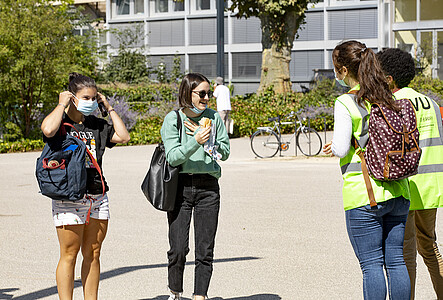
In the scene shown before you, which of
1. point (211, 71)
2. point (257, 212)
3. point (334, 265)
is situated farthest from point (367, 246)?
point (211, 71)

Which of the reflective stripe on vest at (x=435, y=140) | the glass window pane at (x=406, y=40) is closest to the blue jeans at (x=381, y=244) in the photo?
the reflective stripe on vest at (x=435, y=140)

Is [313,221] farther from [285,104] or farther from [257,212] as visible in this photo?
A: [285,104]

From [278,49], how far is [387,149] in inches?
890

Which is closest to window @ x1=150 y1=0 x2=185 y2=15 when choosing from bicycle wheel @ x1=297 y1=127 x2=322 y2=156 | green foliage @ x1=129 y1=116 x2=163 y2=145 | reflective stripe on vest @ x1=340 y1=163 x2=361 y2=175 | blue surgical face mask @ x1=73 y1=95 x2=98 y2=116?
green foliage @ x1=129 y1=116 x2=163 y2=145

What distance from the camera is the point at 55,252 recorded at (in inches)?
294

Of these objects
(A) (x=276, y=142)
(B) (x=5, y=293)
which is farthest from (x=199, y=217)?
(A) (x=276, y=142)

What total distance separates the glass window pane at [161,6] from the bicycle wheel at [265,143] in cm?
3001

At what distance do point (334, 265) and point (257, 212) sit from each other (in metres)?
3.10

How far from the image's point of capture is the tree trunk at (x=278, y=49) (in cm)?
2586

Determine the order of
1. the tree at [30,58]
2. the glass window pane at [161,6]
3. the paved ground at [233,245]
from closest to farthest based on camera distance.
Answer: the paved ground at [233,245] < the tree at [30,58] < the glass window pane at [161,6]

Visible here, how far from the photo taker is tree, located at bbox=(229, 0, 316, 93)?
2500cm

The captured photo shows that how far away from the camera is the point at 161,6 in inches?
1816

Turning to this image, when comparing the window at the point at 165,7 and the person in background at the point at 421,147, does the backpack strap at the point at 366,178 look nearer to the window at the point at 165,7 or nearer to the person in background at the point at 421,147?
the person in background at the point at 421,147

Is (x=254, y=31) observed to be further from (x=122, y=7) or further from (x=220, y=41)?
(x=220, y=41)
